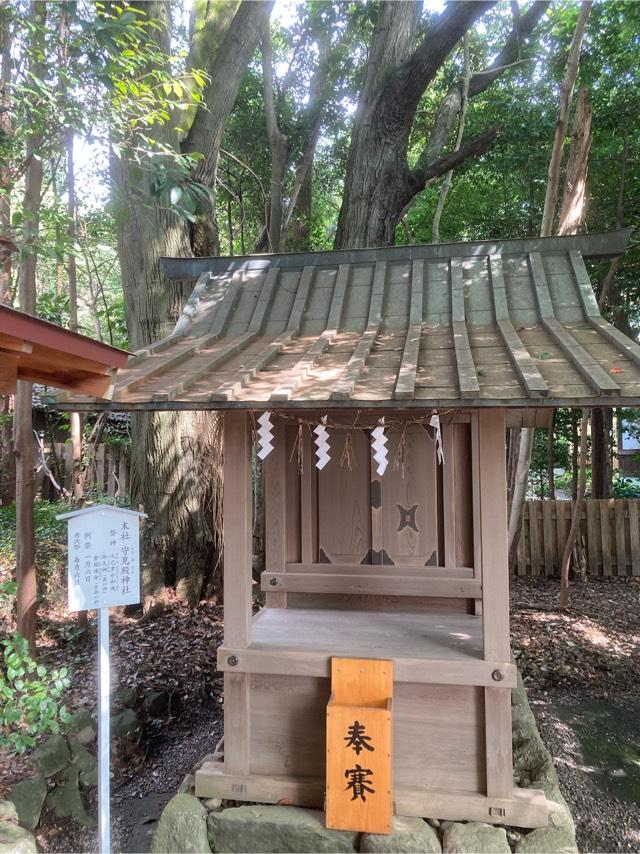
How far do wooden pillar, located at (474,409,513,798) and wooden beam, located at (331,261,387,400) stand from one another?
32.8 inches

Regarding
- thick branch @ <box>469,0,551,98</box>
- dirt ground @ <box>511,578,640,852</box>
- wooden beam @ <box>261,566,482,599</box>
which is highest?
thick branch @ <box>469,0,551,98</box>

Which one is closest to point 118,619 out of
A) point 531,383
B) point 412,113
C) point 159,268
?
point 159,268

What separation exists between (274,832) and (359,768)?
67 cm

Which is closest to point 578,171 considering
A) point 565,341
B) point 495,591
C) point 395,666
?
point 565,341

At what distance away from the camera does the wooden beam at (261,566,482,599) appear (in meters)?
4.34

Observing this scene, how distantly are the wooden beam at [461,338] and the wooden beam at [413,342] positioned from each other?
9.7 inches

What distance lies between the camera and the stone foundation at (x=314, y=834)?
3051 mm

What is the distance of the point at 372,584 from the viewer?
14.5ft

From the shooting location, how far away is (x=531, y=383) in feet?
8.91

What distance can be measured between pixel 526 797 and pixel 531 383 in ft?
8.22

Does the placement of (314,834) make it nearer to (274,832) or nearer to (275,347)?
(274,832)

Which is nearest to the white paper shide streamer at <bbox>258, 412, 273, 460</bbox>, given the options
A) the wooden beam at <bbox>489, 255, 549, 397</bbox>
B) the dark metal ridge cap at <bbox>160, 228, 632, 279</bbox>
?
the wooden beam at <bbox>489, 255, 549, 397</bbox>

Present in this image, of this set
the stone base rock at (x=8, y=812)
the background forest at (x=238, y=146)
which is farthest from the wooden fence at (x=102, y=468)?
the stone base rock at (x=8, y=812)

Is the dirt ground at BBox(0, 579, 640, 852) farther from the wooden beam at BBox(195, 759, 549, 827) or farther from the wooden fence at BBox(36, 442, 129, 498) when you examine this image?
the wooden fence at BBox(36, 442, 129, 498)
